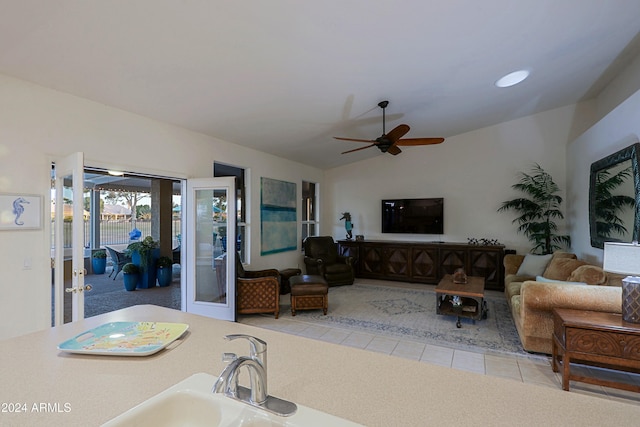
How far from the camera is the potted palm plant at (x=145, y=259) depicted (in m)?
5.88

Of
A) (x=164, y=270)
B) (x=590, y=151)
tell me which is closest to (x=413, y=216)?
(x=590, y=151)

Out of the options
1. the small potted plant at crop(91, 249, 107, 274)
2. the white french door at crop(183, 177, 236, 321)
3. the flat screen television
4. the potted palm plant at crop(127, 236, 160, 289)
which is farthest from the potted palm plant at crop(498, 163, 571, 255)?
the small potted plant at crop(91, 249, 107, 274)

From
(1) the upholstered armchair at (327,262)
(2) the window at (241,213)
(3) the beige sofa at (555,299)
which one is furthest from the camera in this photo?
(1) the upholstered armchair at (327,262)

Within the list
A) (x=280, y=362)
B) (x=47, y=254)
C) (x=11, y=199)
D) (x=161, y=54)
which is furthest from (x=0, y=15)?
(x=280, y=362)

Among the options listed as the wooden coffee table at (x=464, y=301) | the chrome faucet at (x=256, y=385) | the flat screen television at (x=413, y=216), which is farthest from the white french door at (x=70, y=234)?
the flat screen television at (x=413, y=216)

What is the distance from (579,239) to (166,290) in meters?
7.19

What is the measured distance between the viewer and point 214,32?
224 cm

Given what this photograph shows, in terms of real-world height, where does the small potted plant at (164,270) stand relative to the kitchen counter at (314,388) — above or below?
below

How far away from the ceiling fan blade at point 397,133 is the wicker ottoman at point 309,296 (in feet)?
7.25

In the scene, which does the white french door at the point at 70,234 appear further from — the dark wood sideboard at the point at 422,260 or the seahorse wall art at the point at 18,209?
the dark wood sideboard at the point at 422,260

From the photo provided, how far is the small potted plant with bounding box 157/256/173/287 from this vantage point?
6082 mm

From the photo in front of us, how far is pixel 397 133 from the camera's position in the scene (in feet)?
12.4

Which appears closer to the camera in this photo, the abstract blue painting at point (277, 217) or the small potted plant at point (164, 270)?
the abstract blue painting at point (277, 217)

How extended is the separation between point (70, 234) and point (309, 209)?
493 cm
